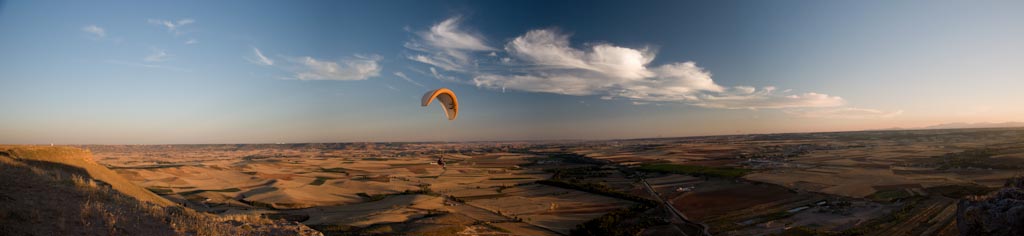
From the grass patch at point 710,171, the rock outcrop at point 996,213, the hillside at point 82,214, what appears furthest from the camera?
the grass patch at point 710,171

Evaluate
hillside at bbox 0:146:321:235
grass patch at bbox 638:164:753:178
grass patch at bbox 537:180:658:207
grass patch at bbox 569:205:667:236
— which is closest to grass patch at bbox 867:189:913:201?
grass patch at bbox 537:180:658:207

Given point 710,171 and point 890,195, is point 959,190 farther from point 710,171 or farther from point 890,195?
point 710,171

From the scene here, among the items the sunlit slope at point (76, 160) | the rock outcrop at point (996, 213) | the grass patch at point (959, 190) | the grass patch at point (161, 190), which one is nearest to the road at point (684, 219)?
the rock outcrop at point (996, 213)

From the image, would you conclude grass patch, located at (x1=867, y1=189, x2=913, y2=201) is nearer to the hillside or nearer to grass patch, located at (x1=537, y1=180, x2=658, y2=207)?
grass patch, located at (x1=537, y1=180, x2=658, y2=207)

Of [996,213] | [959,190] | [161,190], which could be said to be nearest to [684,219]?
[996,213]

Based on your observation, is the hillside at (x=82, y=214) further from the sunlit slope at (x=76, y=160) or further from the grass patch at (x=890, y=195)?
the grass patch at (x=890, y=195)

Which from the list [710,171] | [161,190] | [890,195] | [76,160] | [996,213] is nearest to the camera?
[996,213]

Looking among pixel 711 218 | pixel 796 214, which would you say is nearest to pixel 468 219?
pixel 711 218

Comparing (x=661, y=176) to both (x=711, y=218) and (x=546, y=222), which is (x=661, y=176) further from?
(x=546, y=222)

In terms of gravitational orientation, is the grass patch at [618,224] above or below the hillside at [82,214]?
below
